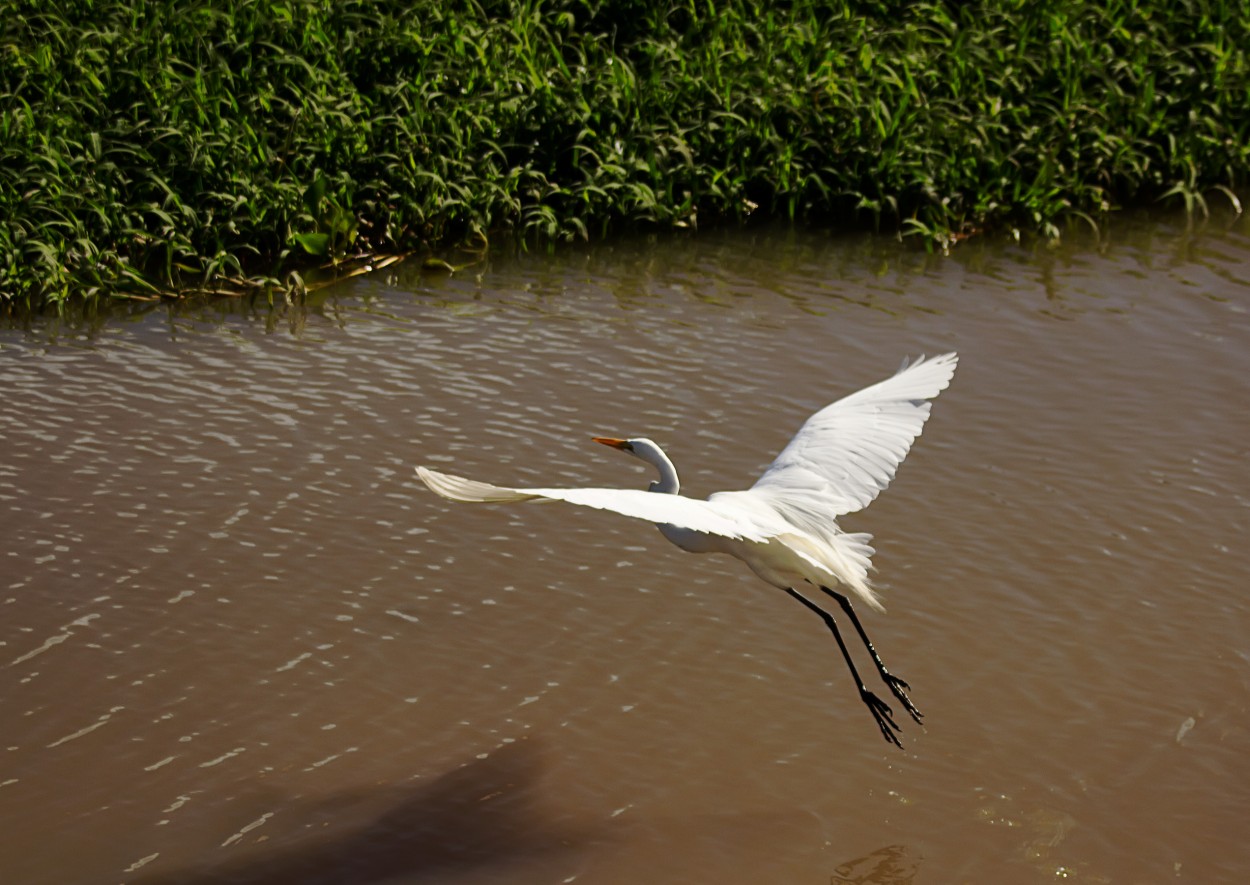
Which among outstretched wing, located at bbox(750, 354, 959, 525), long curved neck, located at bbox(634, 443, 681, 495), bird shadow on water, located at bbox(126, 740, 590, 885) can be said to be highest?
outstretched wing, located at bbox(750, 354, 959, 525)

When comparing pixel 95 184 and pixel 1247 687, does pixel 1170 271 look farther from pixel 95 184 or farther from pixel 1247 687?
pixel 95 184

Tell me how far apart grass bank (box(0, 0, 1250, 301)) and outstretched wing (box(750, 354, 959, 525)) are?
3546 mm

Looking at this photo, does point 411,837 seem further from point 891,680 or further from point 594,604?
point 891,680

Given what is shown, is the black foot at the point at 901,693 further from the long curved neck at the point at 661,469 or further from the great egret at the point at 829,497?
the long curved neck at the point at 661,469

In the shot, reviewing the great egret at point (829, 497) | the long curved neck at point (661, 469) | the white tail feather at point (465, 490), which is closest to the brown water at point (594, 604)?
the great egret at point (829, 497)

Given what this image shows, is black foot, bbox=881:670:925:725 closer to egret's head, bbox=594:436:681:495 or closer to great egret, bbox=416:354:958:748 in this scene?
great egret, bbox=416:354:958:748

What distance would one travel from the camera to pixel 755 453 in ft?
19.3

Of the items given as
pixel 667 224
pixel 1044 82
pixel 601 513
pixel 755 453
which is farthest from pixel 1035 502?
pixel 1044 82

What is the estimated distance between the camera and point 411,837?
154 inches

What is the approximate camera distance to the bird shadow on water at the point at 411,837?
12.4ft

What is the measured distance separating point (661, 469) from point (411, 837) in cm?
123

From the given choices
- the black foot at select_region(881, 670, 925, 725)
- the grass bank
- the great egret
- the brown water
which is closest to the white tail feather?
the great egret

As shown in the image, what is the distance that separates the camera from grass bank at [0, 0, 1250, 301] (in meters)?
7.68

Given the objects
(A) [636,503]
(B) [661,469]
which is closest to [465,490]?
(A) [636,503]
